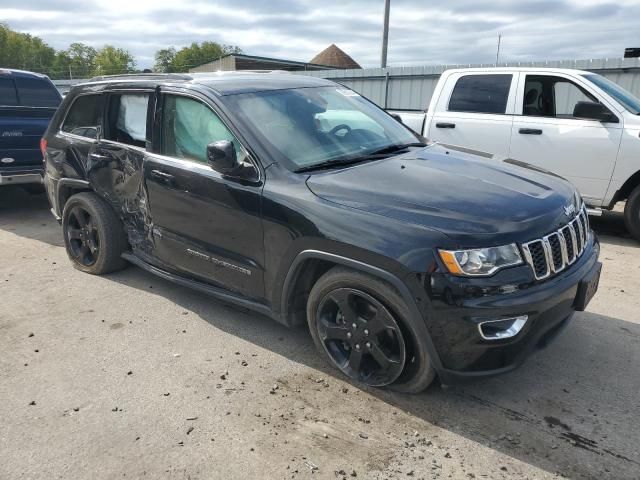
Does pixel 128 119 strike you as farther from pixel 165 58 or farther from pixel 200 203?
pixel 165 58

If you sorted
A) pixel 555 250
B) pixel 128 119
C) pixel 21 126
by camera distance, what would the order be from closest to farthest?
pixel 555 250 < pixel 128 119 < pixel 21 126

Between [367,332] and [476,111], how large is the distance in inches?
182

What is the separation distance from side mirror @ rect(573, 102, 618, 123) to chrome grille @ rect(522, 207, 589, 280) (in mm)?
3207

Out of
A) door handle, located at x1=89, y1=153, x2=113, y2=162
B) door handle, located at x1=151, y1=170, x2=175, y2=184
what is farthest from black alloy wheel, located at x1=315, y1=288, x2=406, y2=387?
door handle, located at x1=89, y1=153, x2=113, y2=162

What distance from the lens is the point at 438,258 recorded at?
8.29 feet

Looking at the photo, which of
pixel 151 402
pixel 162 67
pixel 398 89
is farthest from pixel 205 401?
pixel 162 67

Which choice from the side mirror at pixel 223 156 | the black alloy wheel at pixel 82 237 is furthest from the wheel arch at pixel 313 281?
the black alloy wheel at pixel 82 237

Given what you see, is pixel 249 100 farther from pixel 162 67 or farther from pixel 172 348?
pixel 162 67

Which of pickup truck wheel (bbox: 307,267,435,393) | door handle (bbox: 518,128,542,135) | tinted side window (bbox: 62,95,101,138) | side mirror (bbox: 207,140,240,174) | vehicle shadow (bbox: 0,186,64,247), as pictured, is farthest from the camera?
vehicle shadow (bbox: 0,186,64,247)

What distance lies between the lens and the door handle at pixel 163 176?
374 centimetres

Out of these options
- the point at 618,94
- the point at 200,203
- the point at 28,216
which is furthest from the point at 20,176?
the point at 618,94

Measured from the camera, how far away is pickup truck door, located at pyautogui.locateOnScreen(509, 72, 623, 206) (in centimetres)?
581

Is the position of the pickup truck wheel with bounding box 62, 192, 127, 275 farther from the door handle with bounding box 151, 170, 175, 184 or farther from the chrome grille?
the chrome grille

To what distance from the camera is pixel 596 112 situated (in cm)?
570
